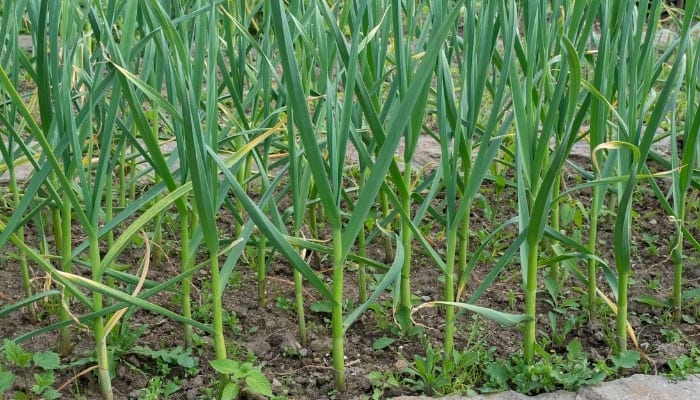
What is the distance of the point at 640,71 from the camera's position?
1.86 m

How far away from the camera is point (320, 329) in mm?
2105

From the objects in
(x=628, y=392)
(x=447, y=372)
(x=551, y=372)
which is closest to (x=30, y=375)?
(x=447, y=372)

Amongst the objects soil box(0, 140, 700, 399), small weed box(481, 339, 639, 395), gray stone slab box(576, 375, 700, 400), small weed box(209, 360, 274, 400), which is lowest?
soil box(0, 140, 700, 399)

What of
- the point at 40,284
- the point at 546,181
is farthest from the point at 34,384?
the point at 546,181

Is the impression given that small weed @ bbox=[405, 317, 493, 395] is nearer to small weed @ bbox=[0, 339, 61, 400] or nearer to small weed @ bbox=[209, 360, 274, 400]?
small weed @ bbox=[209, 360, 274, 400]

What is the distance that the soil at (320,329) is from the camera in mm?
1871

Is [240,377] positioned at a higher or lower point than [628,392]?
higher

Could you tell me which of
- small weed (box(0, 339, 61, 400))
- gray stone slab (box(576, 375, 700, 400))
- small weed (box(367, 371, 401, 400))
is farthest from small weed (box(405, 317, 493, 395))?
small weed (box(0, 339, 61, 400))

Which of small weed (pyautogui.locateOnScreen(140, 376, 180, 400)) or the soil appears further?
the soil

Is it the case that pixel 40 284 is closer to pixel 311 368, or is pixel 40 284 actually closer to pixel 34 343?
pixel 34 343

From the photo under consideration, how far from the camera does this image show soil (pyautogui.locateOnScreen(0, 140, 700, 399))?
1.87 meters

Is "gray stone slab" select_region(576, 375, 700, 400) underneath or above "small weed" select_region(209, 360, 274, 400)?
underneath

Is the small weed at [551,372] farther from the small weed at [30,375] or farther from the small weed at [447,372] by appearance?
the small weed at [30,375]

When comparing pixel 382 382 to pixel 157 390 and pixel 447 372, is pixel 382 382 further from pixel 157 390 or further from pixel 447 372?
pixel 157 390
